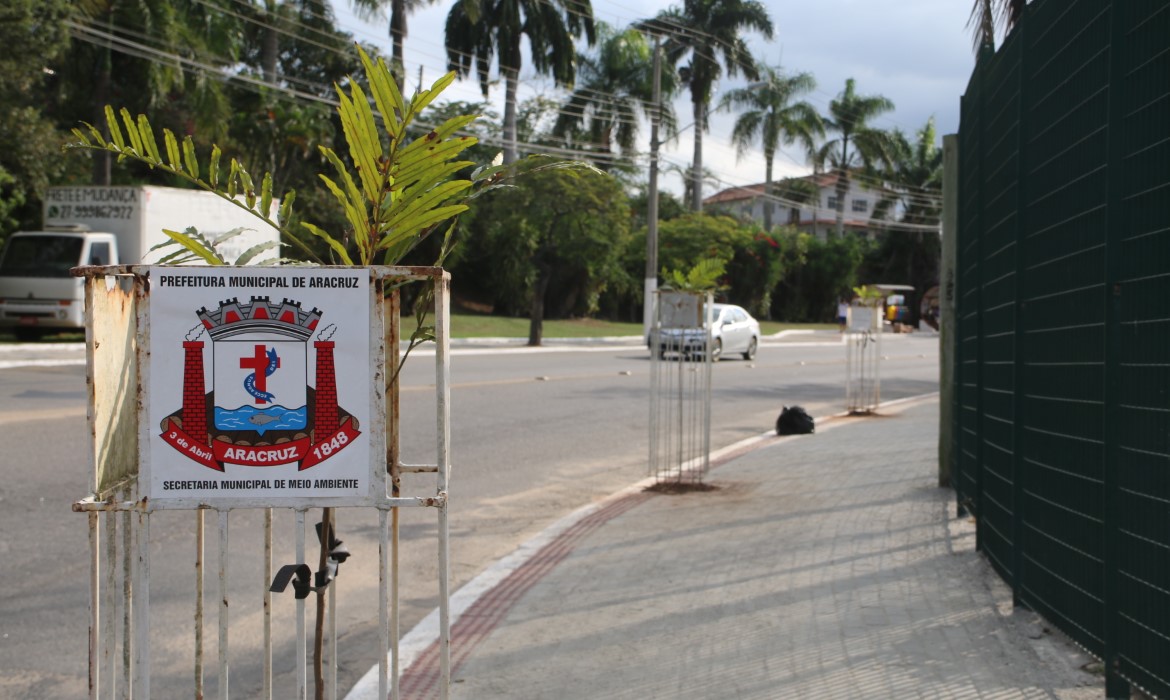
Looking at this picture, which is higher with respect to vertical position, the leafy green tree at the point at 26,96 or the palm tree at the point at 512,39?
the palm tree at the point at 512,39

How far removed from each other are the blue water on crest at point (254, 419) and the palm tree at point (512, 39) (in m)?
36.8

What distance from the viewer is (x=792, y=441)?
524 inches

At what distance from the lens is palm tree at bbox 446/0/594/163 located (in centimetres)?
3959

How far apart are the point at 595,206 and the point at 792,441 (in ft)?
66.8

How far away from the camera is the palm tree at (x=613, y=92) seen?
158ft

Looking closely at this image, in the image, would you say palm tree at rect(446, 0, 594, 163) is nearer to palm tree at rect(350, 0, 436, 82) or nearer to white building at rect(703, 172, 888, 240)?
palm tree at rect(350, 0, 436, 82)

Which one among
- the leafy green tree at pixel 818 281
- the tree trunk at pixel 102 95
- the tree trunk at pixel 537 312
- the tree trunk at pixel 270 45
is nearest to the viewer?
the tree trunk at pixel 102 95

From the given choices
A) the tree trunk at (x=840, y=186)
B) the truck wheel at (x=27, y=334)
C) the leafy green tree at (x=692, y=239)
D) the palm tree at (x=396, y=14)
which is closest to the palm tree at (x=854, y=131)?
the tree trunk at (x=840, y=186)

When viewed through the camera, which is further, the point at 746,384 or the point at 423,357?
the point at 423,357

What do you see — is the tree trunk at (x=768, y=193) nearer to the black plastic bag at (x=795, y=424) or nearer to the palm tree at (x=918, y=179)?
the palm tree at (x=918, y=179)

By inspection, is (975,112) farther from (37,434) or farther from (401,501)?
(37,434)

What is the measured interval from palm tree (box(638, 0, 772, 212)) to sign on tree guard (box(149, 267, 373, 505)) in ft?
161

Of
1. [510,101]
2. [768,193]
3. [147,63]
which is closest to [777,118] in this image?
[768,193]

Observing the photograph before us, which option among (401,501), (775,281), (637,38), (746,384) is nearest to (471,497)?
(401,501)
